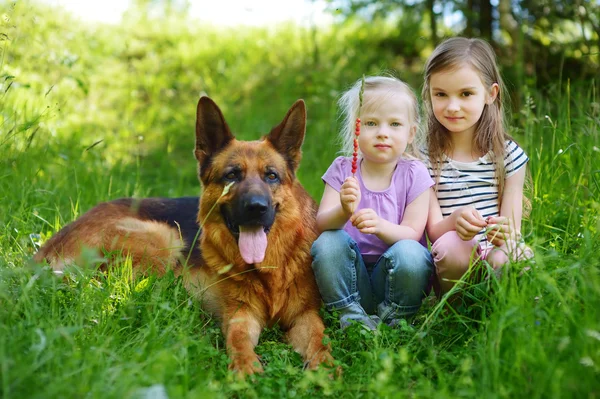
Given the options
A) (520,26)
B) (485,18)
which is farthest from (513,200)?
(485,18)

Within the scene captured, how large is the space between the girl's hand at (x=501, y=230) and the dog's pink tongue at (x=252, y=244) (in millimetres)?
1221

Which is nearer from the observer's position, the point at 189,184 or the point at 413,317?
the point at 413,317

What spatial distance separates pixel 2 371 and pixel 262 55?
798 cm

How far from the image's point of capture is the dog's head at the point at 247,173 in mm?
3117

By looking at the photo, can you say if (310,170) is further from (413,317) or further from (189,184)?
(413,317)

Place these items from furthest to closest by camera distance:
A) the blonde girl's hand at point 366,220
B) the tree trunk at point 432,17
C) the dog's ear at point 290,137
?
the tree trunk at point 432,17 → the dog's ear at point 290,137 → the blonde girl's hand at point 366,220

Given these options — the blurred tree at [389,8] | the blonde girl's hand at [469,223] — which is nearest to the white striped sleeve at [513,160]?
the blonde girl's hand at [469,223]

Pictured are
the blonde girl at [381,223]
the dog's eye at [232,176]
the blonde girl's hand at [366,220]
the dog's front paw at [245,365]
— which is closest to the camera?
the dog's front paw at [245,365]

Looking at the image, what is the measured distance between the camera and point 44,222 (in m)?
4.32

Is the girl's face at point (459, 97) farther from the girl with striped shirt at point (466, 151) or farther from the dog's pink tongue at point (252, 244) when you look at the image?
the dog's pink tongue at point (252, 244)

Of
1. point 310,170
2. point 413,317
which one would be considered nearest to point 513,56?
point 310,170

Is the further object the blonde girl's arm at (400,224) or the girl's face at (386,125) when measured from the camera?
the girl's face at (386,125)

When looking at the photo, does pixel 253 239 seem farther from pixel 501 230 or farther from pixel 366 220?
pixel 501 230

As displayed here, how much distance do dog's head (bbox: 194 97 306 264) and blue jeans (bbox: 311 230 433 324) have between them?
0.35 m
